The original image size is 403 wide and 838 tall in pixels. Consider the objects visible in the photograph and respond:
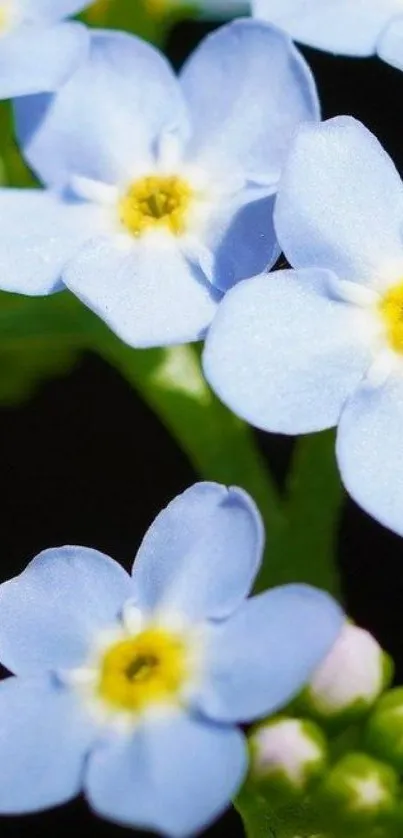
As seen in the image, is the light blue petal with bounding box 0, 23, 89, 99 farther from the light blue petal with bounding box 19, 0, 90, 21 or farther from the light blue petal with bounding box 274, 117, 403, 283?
the light blue petal with bounding box 274, 117, 403, 283

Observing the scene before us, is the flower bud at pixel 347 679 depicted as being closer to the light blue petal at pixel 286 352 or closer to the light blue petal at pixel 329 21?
the light blue petal at pixel 286 352

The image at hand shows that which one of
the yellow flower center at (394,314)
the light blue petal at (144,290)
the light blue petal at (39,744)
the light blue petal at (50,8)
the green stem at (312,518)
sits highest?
the light blue petal at (50,8)

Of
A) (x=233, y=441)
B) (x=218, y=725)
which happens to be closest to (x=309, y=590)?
(x=218, y=725)

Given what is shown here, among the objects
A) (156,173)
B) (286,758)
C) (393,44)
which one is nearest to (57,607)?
(286,758)

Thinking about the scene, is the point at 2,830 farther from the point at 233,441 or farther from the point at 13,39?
the point at 13,39

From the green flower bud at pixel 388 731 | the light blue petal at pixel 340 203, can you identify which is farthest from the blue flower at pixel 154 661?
the light blue petal at pixel 340 203

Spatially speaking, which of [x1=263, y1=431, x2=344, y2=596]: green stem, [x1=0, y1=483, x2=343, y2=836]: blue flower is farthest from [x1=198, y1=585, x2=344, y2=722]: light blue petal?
[x1=263, y1=431, x2=344, y2=596]: green stem

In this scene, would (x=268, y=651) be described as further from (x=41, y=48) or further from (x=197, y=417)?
(x=41, y=48)

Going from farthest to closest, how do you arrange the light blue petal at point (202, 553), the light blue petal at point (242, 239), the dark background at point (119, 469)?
the dark background at point (119, 469)
the light blue petal at point (242, 239)
the light blue petal at point (202, 553)
